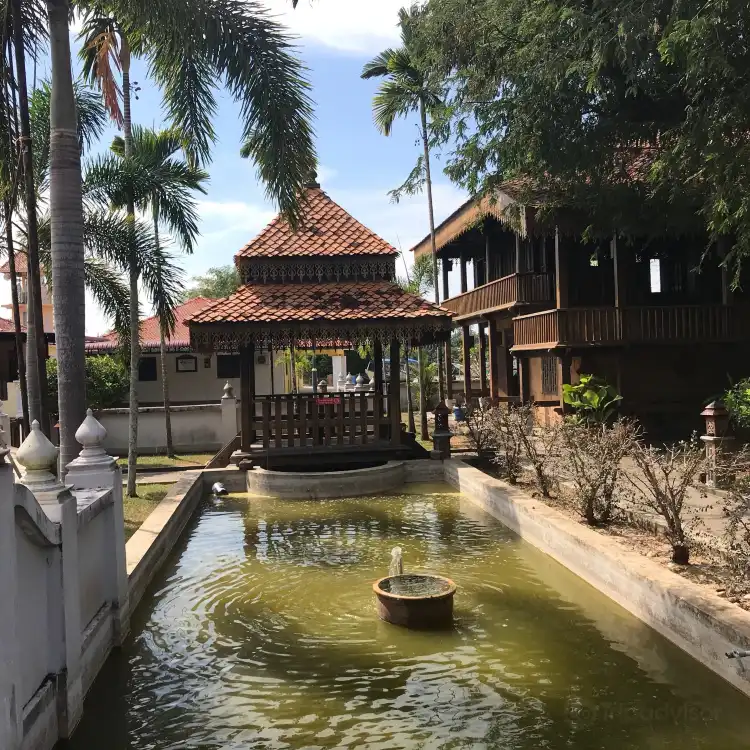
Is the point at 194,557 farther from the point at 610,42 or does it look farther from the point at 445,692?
the point at 610,42

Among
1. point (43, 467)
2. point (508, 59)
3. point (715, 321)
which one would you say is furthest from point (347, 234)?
point (43, 467)

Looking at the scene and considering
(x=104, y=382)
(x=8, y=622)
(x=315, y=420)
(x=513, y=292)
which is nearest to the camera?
(x=8, y=622)

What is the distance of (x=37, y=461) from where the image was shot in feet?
14.4

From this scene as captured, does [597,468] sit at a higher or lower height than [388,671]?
higher

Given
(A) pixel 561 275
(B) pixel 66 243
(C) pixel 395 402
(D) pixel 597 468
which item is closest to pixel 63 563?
(B) pixel 66 243

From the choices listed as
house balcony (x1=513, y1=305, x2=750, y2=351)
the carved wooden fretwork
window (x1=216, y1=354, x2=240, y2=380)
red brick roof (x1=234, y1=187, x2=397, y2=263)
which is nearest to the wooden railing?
the carved wooden fretwork

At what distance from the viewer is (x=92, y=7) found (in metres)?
8.91

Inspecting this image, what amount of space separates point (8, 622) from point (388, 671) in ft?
9.33

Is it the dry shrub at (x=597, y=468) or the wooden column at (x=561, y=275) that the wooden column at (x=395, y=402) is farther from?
the dry shrub at (x=597, y=468)

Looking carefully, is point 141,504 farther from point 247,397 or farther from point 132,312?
point 132,312

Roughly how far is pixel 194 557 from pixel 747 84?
8.21m

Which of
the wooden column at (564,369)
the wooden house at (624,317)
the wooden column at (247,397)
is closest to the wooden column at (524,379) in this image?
the wooden house at (624,317)

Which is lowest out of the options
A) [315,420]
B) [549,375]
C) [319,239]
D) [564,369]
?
[315,420]

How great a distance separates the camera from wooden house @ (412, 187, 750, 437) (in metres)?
16.6
